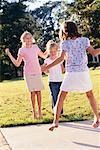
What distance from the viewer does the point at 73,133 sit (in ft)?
22.5

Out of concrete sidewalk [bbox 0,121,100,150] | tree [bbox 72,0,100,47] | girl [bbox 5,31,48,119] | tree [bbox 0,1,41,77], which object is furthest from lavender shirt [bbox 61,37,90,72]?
tree [bbox 0,1,41,77]

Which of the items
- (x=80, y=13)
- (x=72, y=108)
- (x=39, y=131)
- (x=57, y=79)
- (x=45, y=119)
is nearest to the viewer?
(x=39, y=131)

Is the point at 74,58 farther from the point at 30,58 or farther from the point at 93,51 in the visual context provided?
the point at 30,58

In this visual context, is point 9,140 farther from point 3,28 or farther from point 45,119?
point 3,28

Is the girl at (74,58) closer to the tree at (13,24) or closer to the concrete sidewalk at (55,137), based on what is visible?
the concrete sidewalk at (55,137)

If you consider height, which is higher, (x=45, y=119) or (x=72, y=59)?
(x=72, y=59)

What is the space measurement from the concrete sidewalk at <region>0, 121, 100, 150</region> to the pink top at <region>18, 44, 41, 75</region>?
1.34 m

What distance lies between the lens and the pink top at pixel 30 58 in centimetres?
871

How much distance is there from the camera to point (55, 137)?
6637 millimetres

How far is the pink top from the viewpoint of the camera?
8.71 m

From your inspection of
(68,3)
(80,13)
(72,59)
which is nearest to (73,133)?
(72,59)

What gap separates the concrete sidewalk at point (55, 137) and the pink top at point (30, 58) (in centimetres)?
134

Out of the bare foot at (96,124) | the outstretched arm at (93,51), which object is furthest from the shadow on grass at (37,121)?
the outstretched arm at (93,51)

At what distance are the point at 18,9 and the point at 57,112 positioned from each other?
57175 mm
